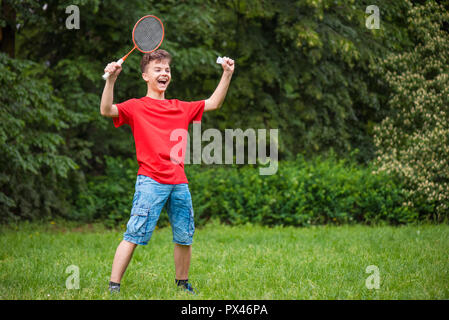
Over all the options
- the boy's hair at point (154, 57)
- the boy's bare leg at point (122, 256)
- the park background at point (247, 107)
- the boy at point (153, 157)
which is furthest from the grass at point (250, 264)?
the boy's hair at point (154, 57)

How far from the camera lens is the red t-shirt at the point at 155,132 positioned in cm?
381

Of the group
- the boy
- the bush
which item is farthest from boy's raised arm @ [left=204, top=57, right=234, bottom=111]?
the bush

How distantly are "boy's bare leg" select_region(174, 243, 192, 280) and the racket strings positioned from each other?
1.81 meters

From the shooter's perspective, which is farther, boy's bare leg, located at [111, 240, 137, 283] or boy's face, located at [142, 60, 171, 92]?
boy's face, located at [142, 60, 171, 92]

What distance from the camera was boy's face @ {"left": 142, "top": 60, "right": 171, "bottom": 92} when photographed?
4004 mm

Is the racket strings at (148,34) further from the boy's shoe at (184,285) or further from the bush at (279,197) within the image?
the bush at (279,197)

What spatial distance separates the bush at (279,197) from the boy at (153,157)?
514cm

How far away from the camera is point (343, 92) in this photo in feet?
38.2

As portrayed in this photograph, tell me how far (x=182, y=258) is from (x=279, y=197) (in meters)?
5.24

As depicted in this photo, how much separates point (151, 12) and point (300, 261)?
5.69 m

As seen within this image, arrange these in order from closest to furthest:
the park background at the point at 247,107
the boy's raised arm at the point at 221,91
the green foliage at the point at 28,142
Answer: the boy's raised arm at the point at 221,91
the green foliage at the point at 28,142
the park background at the point at 247,107

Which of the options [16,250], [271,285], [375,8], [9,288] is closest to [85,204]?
[16,250]

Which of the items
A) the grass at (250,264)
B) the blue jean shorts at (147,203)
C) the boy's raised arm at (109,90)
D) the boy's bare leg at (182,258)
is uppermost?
the boy's raised arm at (109,90)

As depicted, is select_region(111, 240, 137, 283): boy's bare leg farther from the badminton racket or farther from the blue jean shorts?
the badminton racket
